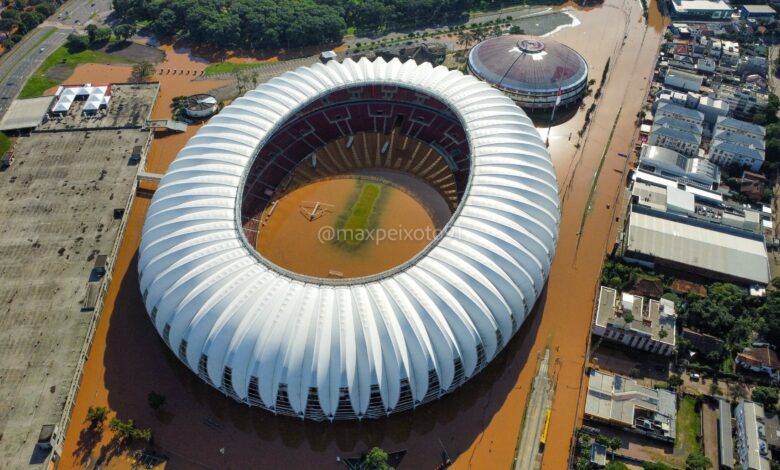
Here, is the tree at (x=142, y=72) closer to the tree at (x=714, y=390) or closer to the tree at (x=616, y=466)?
the tree at (x=616, y=466)

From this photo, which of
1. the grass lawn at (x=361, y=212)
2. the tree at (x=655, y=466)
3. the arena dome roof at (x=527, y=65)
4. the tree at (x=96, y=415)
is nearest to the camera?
the tree at (x=655, y=466)

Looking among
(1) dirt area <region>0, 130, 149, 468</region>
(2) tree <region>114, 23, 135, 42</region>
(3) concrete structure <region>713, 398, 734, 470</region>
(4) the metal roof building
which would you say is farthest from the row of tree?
(3) concrete structure <region>713, 398, 734, 470</region>

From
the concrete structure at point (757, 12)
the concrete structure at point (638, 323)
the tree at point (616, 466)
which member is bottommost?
the tree at point (616, 466)

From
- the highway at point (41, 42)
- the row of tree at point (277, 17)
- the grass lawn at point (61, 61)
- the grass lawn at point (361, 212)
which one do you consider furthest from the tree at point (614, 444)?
the grass lawn at point (61, 61)

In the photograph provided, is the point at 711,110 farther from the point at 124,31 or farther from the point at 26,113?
the point at 26,113

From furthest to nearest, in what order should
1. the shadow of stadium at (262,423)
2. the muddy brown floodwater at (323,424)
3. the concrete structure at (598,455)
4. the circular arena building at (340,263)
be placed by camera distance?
the muddy brown floodwater at (323,424) → the shadow of stadium at (262,423) → the concrete structure at (598,455) → the circular arena building at (340,263)

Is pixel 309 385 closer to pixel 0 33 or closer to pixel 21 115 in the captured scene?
pixel 21 115

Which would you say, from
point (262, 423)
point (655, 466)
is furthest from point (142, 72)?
point (655, 466)

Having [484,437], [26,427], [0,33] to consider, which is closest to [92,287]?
[26,427]
